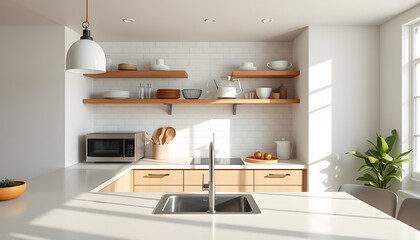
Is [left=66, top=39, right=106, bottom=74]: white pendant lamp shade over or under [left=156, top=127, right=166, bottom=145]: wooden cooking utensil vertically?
over

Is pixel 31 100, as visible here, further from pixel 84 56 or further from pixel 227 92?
pixel 227 92

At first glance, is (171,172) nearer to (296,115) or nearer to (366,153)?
(296,115)

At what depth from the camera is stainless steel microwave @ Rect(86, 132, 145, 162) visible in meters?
3.83

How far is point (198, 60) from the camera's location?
436cm

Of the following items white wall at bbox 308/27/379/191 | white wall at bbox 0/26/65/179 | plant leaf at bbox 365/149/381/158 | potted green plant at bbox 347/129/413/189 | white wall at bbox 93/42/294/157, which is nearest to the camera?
potted green plant at bbox 347/129/413/189

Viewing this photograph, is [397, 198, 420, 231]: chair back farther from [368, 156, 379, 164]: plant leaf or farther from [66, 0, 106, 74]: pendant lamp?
[66, 0, 106, 74]: pendant lamp

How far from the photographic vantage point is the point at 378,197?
2381 millimetres

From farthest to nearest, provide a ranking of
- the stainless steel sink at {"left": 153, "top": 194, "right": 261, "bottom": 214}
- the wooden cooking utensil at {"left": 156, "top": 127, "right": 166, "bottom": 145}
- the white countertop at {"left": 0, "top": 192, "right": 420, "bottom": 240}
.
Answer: the wooden cooking utensil at {"left": 156, "top": 127, "right": 166, "bottom": 145}
the stainless steel sink at {"left": 153, "top": 194, "right": 261, "bottom": 214}
the white countertop at {"left": 0, "top": 192, "right": 420, "bottom": 240}

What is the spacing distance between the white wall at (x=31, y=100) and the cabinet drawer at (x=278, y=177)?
2123 mm

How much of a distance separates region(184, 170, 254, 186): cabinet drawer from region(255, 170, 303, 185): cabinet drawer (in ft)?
0.29

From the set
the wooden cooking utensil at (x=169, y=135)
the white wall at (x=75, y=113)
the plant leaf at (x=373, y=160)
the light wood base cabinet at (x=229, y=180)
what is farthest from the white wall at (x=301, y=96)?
the white wall at (x=75, y=113)

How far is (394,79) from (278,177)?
5.04 feet

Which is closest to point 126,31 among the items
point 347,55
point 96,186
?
point 96,186

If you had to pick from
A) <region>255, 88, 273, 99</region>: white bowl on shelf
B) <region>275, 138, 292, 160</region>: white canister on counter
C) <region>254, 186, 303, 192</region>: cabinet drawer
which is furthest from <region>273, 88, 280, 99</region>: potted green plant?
<region>254, 186, 303, 192</region>: cabinet drawer
